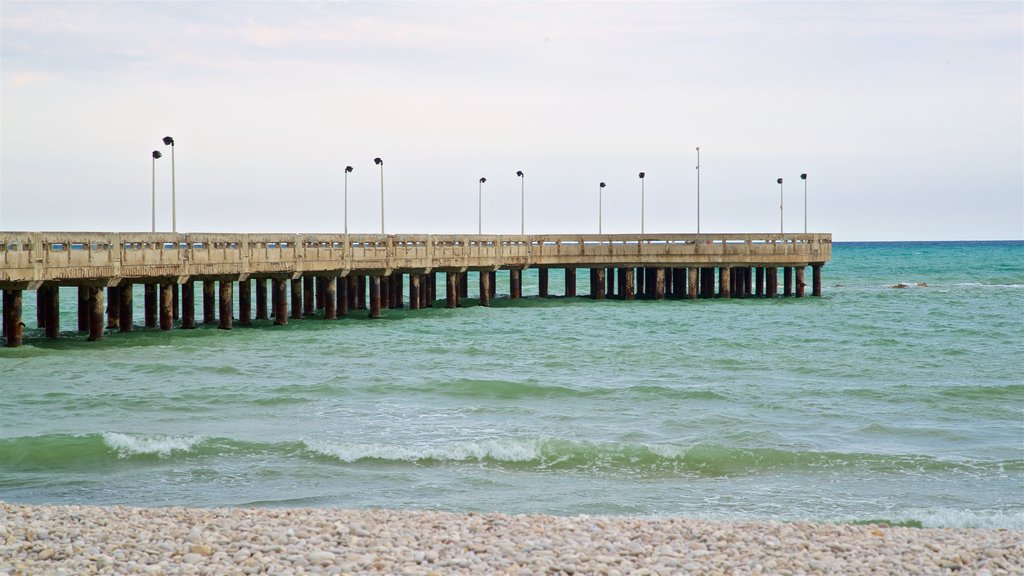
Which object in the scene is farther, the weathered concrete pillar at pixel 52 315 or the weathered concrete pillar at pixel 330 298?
the weathered concrete pillar at pixel 330 298

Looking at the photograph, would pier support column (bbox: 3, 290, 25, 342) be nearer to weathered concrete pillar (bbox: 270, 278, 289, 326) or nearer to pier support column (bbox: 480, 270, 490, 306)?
weathered concrete pillar (bbox: 270, 278, 289, 326)

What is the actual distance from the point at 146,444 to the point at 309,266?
21.4 metres

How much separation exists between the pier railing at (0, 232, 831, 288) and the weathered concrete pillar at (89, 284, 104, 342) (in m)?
1.44

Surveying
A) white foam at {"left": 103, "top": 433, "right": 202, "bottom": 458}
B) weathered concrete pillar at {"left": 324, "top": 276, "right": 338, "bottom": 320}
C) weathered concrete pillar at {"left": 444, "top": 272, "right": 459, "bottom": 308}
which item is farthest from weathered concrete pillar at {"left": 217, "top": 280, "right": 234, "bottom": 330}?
white foam at {"left": 103, "top": 433, "right": 202, "bottom": 458}

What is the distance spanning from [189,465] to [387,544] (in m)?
6.84

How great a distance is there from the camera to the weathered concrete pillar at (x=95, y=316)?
33312mm

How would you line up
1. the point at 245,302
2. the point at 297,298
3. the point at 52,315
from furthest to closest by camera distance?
the point at 297,298
the point at 245,302
the point at 52,315

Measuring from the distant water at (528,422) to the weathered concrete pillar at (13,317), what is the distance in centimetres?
66

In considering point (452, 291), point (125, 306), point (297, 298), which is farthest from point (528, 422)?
point (452, 291)

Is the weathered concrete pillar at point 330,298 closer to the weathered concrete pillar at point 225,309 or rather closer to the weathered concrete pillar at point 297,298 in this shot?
the weathered concrete pillar at point 297,298

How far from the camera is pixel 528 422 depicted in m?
21.8

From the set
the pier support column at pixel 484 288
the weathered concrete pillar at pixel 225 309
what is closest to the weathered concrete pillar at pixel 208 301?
the weathered concrete pillar at pixel 225 309

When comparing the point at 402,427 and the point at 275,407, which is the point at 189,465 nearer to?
the point at 402,427

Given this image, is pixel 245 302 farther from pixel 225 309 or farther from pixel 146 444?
pixel 146 444
